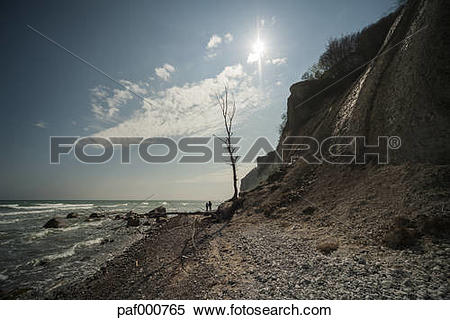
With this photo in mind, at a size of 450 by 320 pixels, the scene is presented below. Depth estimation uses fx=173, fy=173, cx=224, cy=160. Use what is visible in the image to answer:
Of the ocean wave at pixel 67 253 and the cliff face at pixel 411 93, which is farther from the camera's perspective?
the ocean wave at pixel 67 253

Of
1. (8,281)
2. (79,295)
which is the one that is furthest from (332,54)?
(8,281)

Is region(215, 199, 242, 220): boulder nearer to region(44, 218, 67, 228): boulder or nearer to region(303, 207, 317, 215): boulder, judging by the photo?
region(303, 207, 317, 215): boulder

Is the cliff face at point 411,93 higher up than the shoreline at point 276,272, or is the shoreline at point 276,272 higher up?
the cliff face at point 411,93

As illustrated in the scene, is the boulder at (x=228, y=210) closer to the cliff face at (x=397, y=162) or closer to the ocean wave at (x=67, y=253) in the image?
the cliff face at (x=397, y=162)

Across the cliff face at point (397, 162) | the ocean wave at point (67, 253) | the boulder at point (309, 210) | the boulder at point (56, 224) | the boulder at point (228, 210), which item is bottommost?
the boulder at point (56, 224)

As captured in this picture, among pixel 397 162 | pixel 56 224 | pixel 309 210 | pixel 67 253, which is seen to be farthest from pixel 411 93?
pixel 56 224

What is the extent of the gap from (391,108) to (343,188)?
7330 mm

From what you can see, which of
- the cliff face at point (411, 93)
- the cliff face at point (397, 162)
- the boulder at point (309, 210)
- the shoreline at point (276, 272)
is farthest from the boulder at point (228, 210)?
the cliff face at point (411, 93)

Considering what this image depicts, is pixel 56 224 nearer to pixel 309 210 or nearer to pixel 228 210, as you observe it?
pixel 228 210

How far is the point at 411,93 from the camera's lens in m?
12.5

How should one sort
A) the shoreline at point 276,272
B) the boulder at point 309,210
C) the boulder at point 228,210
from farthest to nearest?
the boulder at point 228,210, the boulder at point 309,210, the shoreline at point 276,272

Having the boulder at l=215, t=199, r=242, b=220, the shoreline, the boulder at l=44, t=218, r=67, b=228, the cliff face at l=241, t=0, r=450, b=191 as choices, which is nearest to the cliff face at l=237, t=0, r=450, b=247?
the cliff face at l=241, t=0, r=450, b=191

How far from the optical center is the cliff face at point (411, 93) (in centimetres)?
1088

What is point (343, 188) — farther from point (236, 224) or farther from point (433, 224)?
point (236, 224)
